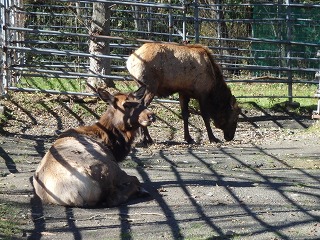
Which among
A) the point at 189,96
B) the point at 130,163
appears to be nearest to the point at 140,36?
the point at 189,96

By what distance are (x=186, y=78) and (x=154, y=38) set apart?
261 inches

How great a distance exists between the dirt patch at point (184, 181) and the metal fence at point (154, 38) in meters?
0.93

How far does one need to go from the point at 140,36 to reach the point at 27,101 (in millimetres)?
5865

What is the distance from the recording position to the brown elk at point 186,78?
11273 mm

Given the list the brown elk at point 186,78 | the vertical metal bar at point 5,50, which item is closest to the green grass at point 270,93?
the brown elk at point 186,78

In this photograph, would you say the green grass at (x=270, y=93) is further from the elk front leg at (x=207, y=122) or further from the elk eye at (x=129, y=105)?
the elk eye at (x=129, y=105)

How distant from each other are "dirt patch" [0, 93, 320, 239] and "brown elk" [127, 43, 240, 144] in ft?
1.26

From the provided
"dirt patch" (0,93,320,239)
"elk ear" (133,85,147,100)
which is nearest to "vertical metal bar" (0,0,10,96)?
"dirt patch" (0,93,320,239)

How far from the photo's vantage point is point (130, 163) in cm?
910

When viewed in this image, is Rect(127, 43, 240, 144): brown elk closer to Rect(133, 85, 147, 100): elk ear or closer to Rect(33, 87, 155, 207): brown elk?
Rect(133, 85, 147, 100): elk ear

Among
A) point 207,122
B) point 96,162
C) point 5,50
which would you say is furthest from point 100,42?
point 96,162

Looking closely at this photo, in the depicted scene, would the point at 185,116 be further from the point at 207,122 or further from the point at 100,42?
the point at 100,42

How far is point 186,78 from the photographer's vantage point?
38.1ft

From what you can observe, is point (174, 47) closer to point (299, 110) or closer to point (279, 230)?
point (299, 110)
